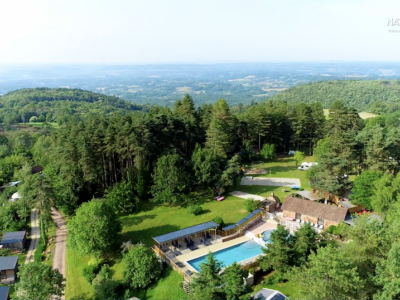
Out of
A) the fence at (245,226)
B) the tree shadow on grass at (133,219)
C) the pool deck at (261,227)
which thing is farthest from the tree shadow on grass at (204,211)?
the pool deck at (261,227)

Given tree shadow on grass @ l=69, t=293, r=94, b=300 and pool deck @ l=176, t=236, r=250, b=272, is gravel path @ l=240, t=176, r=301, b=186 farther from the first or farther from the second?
tree shadow on grass @ l=69, t=293, r=94, b=300

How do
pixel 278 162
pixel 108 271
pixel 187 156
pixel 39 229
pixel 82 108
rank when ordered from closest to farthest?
1. pixel 108 271
2. pixel 39 229
3. pixel 187 156
4. pixel 278 162
5. pixel 82 108

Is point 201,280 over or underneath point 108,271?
over

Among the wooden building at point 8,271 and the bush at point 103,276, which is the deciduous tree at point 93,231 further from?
the wooden building at point 8,271

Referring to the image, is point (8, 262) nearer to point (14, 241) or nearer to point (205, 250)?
point (14, 241)

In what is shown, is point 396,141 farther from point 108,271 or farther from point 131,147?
point 108,271

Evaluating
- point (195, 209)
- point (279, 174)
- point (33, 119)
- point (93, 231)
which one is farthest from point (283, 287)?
point (33, 119)

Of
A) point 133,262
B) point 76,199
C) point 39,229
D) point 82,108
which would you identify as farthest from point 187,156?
point 82,108
